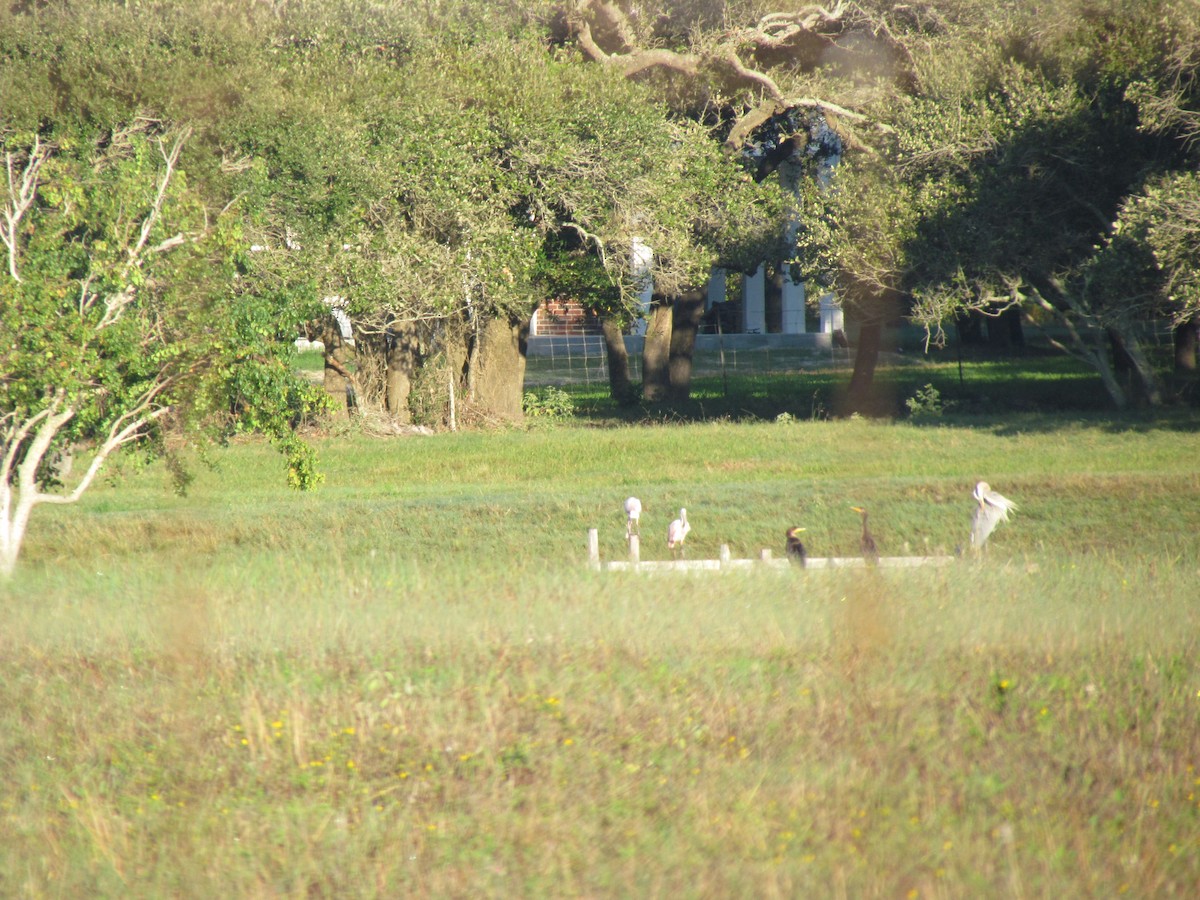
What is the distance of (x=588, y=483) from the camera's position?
18.2 m

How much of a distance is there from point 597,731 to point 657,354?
25106mm

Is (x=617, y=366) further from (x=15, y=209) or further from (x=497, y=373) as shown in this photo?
(x=15, y=209)

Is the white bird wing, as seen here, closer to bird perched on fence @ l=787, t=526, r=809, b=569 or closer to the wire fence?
bird perched on fence @ l=787, t=526, r=809, b=569

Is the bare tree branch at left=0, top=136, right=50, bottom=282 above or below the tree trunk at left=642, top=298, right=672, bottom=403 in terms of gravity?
above

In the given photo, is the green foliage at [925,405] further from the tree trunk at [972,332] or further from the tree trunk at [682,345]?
the tree trunk at [972,332]

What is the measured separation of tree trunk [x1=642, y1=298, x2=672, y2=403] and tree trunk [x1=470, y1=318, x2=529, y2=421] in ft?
15.1

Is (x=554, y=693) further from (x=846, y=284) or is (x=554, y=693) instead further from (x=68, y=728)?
(x=846, y=284)

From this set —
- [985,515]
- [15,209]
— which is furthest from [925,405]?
[15,209]

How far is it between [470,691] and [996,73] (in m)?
20.0

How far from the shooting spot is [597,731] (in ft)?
19.0

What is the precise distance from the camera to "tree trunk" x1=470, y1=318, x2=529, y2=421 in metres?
26.2

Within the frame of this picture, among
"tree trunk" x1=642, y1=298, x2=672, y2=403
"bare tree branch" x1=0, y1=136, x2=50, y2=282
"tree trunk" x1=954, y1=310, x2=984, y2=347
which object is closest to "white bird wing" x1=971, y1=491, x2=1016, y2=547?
"bare tree branch" x1=0, y1=136, x2=50, y2=282

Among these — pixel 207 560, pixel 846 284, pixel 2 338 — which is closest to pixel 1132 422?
pixel 846 284

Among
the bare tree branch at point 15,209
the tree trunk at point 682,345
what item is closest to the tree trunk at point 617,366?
the tree trunk at point 682,345
